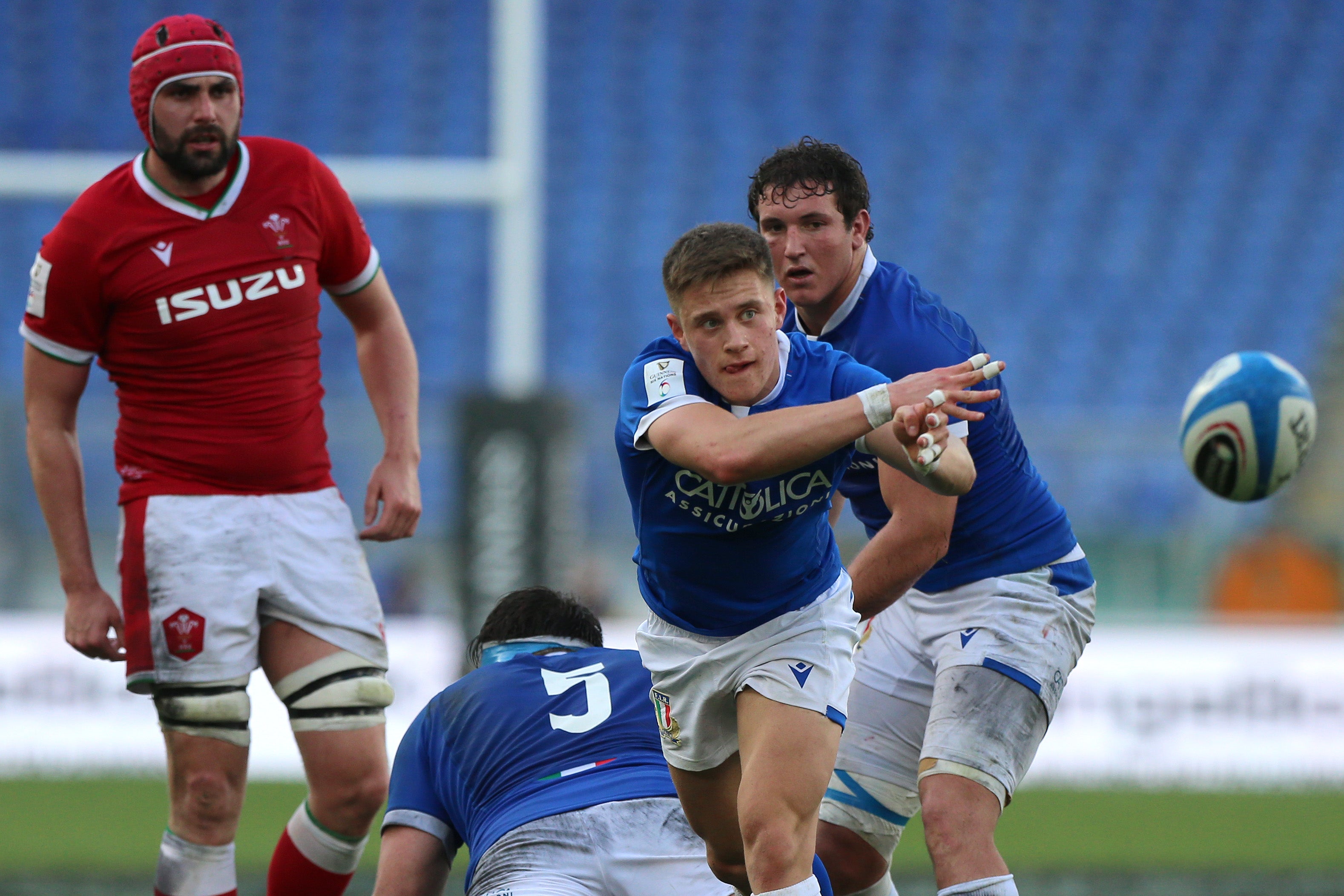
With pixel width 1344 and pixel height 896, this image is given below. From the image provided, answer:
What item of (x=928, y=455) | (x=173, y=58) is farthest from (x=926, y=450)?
(x=173, y=58)

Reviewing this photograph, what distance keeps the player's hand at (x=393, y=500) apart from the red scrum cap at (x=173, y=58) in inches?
44.0

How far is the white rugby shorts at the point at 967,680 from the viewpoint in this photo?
3.91 m

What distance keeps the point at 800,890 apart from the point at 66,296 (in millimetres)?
2402

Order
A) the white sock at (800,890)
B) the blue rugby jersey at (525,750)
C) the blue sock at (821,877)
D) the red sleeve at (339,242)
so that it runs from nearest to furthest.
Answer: the white sock at (800,890) → the blue sock at (821,877) → the blue rugby jersey at (525,750) → the red sleeve at (339,242)

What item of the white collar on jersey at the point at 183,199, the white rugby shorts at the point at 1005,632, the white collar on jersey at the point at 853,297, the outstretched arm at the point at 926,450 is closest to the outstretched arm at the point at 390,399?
the white collar on jersey at the point at 183,199

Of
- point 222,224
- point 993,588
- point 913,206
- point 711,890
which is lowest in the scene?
point 711,890

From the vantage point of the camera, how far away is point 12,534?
9578 millimetres

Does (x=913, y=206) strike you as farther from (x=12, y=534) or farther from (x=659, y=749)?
(x=659, y=749)

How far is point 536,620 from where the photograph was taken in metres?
4.15

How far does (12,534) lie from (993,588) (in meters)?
7.29

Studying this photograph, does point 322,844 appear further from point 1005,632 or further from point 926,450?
point 926,450

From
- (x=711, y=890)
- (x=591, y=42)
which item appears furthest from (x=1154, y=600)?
(x=591, y=42)

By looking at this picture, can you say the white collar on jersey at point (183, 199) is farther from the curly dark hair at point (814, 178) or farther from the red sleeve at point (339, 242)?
the curly dark hair at point (814, 178)

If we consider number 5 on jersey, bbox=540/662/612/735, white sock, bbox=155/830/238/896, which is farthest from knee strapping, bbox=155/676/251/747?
number 5 on jersey, bbox=540/662/612/735
